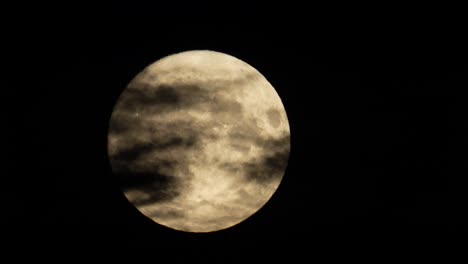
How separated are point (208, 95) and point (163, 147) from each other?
492 mm

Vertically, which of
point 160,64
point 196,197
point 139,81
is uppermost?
point 160,64

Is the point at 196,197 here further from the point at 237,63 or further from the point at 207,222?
the point at 237,63

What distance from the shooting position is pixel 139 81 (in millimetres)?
2254

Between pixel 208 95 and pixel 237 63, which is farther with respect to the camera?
pixel 237 63

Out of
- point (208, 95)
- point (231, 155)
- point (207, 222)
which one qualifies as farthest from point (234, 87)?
point (207, 222)

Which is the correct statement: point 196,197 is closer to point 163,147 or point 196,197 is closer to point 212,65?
point 163,147

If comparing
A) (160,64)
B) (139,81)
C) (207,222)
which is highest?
(160,64)

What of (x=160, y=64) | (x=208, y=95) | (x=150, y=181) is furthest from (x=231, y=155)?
(x=160, y=64)

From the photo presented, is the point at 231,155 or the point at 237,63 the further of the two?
the point at 237,63

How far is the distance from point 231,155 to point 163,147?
491 millimetres

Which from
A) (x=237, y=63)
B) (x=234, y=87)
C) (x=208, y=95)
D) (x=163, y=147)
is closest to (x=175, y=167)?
(x=163, y=147)

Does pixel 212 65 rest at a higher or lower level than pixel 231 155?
higher

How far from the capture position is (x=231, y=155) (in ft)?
7.25

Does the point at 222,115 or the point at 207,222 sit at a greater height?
the point at 222,115
